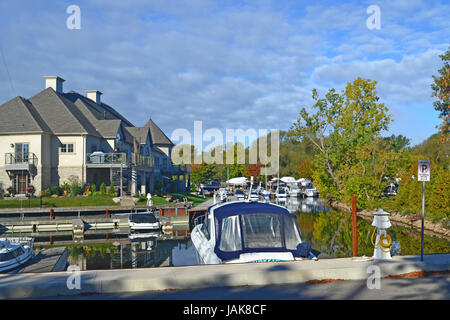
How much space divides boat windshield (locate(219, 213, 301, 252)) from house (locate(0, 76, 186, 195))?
1073 inches

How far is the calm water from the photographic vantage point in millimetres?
23406

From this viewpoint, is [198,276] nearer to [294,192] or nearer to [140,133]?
[140,133]

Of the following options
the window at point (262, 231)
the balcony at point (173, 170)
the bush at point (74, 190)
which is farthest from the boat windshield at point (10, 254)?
the balcony at point (173, 170)

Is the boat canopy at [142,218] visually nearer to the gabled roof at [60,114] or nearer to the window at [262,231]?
the gabled roof at [60,114]

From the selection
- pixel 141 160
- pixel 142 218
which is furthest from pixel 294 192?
pixel 142 218

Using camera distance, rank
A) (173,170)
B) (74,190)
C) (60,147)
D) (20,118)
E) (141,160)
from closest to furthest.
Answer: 1. (74,190)
2. (20,118)
3. (60,147)
4. (141,160)
5. (173,170)

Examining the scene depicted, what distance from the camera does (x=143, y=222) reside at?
108 feet

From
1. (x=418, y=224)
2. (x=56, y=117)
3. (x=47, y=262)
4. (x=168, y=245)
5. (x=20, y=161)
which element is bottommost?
(x=168, y=245)

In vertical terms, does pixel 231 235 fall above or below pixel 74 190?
above

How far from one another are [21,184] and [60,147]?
5.06m

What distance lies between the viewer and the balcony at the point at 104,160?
41281 millimetres

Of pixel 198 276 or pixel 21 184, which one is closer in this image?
pixel 198 276

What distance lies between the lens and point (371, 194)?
48594 millimetres
